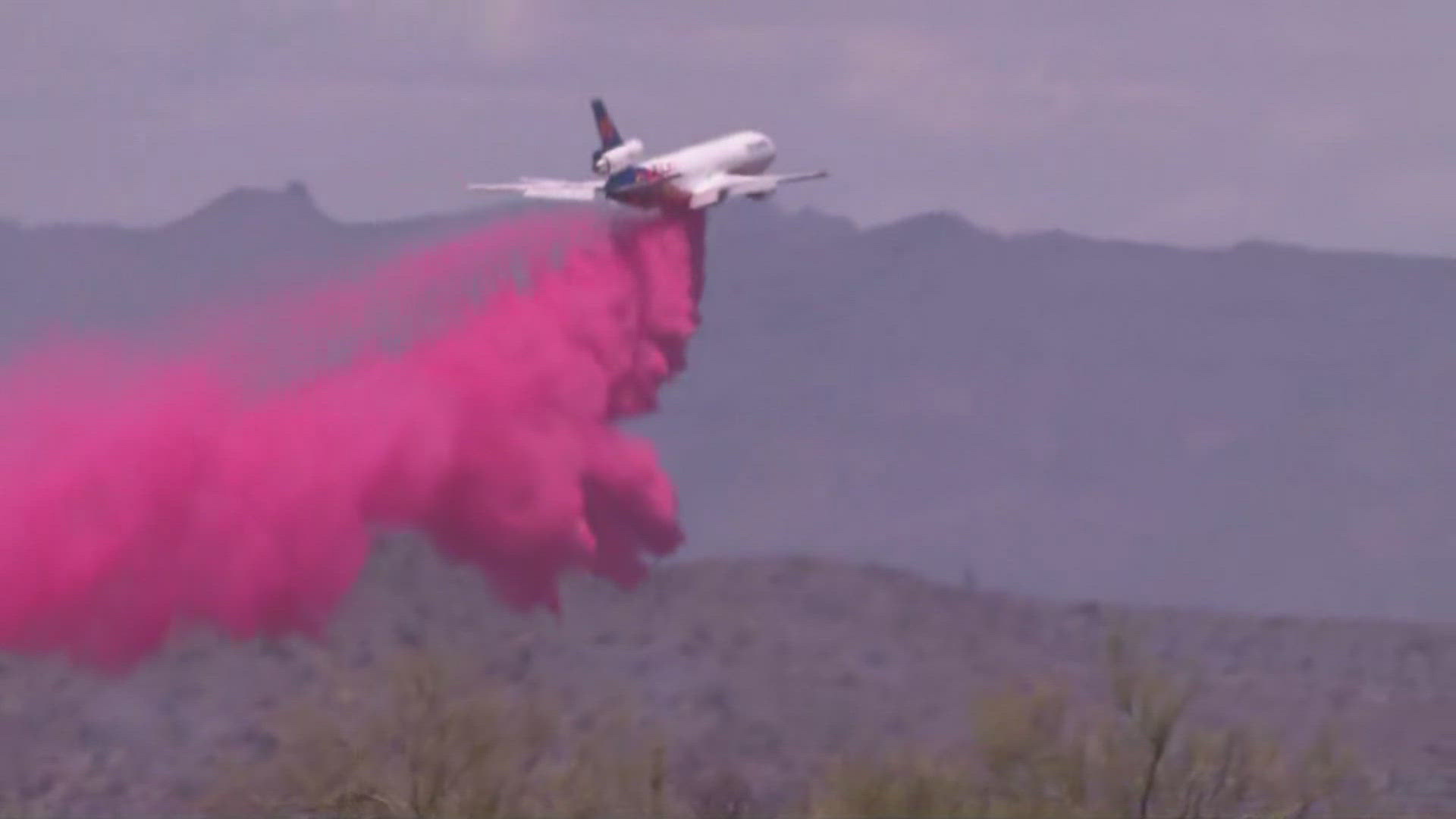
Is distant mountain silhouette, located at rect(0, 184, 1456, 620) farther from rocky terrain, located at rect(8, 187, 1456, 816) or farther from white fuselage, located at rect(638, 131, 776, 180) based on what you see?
white fuselage, located at rect(638, 131, 776, 180)

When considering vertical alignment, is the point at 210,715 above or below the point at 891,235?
below

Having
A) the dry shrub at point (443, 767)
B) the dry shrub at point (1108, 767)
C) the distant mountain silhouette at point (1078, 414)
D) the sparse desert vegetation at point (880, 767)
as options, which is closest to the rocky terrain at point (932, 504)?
the distant mountain silhouette at point (1078, 414)

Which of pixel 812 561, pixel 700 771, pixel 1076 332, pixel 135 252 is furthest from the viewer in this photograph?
pixel 1076 332

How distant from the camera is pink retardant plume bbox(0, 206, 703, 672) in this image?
5294cm

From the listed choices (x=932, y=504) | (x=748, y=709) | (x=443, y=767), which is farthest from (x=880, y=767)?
(x=932, y=504)

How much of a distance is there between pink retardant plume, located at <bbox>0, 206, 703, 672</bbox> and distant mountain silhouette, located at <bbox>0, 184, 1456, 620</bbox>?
49.5m

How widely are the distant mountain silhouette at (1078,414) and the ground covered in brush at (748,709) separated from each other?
10.2m

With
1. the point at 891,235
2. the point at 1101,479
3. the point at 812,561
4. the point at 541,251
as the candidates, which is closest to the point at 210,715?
the point at 812,561

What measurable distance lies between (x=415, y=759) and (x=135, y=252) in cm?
4453

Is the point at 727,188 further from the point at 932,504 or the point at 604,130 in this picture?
the point at 932,504

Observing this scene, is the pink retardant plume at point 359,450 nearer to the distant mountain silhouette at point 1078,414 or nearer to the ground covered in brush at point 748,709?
the ground covered in brush at point 748,709

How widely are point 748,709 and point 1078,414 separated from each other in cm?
5872

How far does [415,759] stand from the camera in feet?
159

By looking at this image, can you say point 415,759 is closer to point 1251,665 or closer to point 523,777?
point 523,777
